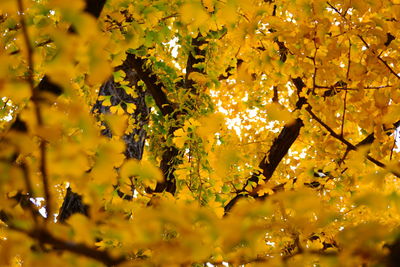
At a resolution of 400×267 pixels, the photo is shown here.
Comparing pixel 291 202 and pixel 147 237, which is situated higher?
pixel 291 202

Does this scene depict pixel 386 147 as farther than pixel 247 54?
No

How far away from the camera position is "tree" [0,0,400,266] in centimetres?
97

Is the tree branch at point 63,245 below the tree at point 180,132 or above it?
below

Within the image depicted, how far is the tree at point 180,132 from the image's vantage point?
3.18ft

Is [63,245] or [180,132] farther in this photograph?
[180,132]

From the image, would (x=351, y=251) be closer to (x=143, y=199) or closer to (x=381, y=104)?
→ (x=381, y=104)

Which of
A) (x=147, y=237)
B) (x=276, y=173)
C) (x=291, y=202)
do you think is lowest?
(x=147, y=237)

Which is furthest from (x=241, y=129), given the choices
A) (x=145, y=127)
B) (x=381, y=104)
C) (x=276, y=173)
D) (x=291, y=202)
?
(x=291, y=202)

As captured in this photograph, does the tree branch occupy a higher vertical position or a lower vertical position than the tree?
lower

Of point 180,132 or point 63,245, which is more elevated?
point 180,132

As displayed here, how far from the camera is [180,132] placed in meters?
3.28

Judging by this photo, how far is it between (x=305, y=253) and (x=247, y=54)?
7.49 feet

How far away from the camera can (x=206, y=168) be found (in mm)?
3469

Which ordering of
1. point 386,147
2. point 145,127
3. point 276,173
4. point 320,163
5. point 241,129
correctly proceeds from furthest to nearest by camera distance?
point 241,129
point 276,173
point 145,127
point 320,163
point 386,147
